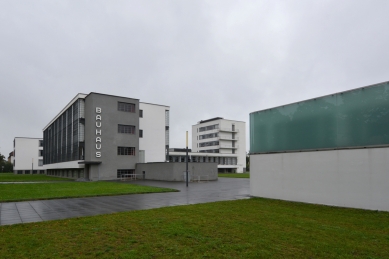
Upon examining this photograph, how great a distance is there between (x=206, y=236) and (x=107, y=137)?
4059 centimetres

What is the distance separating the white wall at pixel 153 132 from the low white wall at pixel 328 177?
119 ft

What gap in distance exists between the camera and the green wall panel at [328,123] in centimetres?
1352

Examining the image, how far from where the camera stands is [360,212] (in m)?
12.8

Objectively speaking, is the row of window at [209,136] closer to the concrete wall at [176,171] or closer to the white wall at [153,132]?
the white wall at [153,132]

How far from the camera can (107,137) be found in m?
46.4

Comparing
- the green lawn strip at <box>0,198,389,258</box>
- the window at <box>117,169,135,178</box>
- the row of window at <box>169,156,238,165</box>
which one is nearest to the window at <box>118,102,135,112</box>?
the window at <box>117,169,135,178</box>

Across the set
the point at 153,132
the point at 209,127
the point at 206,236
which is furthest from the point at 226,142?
the point at 206,236

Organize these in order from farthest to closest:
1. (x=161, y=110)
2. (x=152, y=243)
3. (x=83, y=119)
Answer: (x=161, y=110) → (x=83, y=119) → (x=152, y=243)

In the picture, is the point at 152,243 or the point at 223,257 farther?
the point at 152,243

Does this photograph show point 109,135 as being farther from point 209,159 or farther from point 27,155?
point 27,155

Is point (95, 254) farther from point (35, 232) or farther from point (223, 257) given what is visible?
point (35, 232)

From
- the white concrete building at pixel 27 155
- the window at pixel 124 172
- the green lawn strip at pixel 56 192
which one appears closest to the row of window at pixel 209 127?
the window at pixel 124 172

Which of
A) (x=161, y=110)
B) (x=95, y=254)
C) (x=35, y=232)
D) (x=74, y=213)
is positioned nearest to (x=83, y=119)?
(x=161, y=110)

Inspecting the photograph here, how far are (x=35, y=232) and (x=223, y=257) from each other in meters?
6.30
